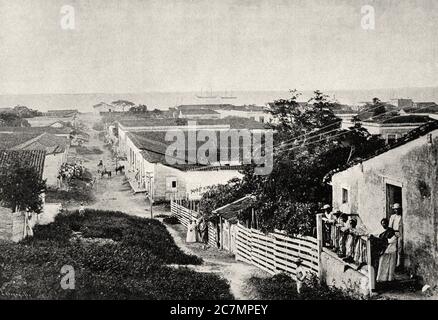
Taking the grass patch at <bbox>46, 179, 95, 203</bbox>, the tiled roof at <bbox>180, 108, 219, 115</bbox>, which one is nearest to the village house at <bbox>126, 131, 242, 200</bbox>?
the grass patch at <bbox>46, 179, 95, 203</bbox>

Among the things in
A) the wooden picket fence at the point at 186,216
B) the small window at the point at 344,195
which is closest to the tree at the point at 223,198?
the wooden picket fence at the point at 186,216

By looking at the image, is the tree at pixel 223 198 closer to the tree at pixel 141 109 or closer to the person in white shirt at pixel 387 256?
the person in white shirt at pixel 387 256

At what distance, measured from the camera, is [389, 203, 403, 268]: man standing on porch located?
10.6m

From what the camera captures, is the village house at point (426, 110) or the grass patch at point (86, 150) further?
the grass patch at point (86, 150)

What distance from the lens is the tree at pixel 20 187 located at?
16641mm

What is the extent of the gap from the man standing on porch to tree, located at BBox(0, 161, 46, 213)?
12.4 m

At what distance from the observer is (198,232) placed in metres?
22.1

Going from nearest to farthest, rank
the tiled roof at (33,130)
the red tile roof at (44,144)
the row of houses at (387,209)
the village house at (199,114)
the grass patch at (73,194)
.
Answer: the row of houses at (387,209)
the grass patch at (73,194)
the red tile roof at (44,144)
the tiled roof at (33,130)
the village house at (199,114)

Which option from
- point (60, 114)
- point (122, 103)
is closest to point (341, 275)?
point (60, 114)

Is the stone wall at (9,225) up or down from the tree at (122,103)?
down

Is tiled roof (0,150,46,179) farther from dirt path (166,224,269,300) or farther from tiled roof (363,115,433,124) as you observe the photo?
tiled roof (363,115,433,124)

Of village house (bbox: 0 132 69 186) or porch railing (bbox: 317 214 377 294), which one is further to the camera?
village house (bbox: 0 132 69 186)

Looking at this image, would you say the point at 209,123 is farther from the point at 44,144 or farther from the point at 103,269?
the point at 103,269
